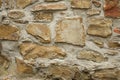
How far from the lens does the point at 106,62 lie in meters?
2.32

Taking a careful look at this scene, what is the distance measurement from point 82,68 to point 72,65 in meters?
0.09

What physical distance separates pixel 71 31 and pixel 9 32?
22.8 inches

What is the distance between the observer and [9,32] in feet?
8.30

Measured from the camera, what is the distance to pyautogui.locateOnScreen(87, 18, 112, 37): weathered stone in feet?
7.43

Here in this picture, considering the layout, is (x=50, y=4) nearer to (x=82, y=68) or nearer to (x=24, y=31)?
(x=24, y=31)

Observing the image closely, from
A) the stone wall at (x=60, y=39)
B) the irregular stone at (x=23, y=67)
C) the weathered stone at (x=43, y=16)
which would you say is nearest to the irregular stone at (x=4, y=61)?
the stone wall at (x=60, y=39)

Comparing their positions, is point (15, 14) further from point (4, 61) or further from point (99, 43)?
point (99, 43)

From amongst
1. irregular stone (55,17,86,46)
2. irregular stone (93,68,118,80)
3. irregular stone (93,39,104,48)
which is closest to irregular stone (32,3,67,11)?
irregular stone (55,17,86,46)

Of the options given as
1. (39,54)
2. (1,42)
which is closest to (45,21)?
(39,54)

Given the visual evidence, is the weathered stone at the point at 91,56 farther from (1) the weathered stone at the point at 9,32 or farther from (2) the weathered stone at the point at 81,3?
(1) the weathered stone at the point at 9,32

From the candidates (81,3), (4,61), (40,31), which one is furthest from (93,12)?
(4,61)

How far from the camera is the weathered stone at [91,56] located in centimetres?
232

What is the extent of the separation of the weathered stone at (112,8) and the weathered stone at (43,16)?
474 mm

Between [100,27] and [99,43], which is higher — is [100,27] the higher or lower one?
the higher one
